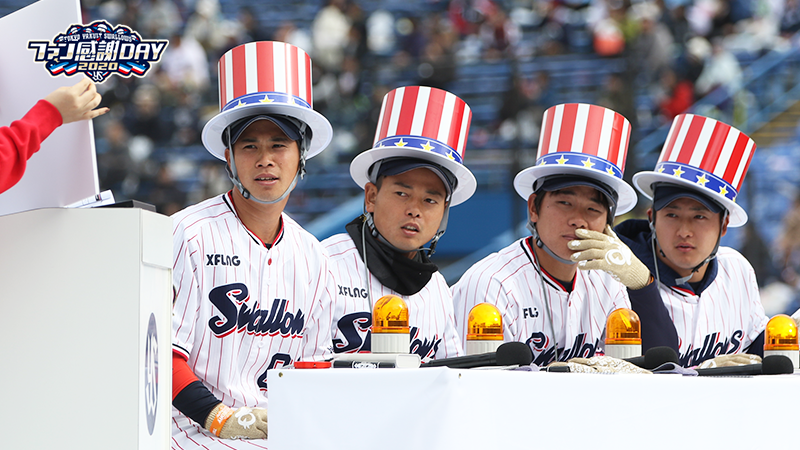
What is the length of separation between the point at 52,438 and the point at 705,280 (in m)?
3.42

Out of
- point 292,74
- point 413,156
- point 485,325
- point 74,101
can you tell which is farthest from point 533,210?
point 74,101

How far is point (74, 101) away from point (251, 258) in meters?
1.35

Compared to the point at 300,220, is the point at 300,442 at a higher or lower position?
lower

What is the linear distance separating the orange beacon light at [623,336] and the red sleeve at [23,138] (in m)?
1.77

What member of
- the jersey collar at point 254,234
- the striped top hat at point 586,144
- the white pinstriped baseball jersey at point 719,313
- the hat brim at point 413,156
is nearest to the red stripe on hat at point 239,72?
the jersey collar at point 254,234

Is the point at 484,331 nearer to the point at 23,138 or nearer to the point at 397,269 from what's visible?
the point at 397,269

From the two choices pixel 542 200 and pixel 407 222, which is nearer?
pixel 407 222

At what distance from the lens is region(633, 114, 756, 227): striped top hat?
3.86m

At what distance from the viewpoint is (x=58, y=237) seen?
69.6 inches

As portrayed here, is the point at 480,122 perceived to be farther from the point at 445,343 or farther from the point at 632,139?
the point at 445,343

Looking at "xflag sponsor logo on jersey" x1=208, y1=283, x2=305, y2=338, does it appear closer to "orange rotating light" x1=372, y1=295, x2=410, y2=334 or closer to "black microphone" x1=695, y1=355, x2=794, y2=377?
"orange rotating light" x1=372, y1=295, x2=410, y2=334

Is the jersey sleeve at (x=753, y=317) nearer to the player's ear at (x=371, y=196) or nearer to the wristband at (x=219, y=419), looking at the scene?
the player's ear at (x=371, y=196)

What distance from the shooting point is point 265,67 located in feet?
11.0

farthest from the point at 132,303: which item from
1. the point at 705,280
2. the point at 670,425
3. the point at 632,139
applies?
the point at 632,139
